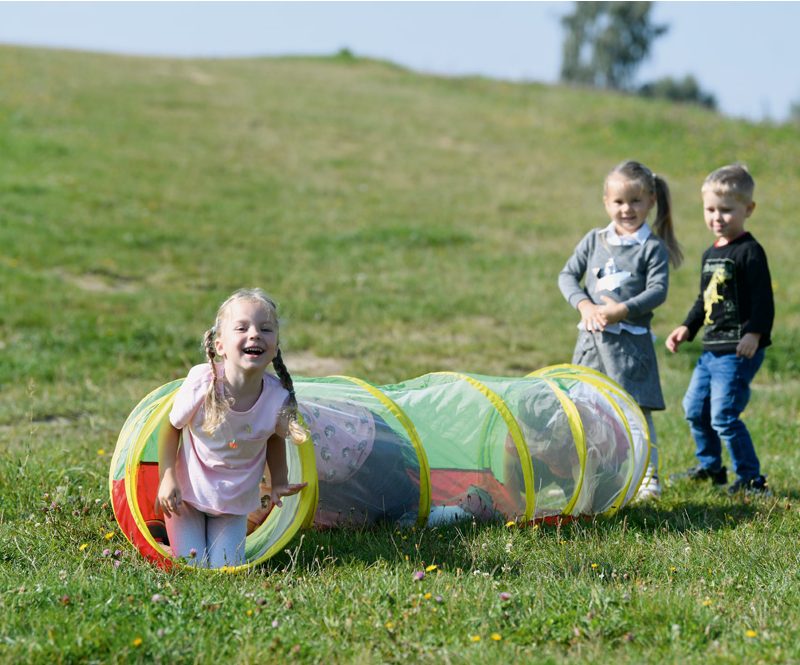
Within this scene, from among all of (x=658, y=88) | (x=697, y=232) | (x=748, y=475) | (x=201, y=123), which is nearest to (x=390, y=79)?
(x=201, y=123)

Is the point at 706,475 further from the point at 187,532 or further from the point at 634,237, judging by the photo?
the point at 187,532

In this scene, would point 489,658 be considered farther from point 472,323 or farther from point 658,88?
point 658,88

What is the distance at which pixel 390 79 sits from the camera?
32.4m

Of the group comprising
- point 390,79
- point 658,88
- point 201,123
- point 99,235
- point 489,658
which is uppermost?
point 658,88

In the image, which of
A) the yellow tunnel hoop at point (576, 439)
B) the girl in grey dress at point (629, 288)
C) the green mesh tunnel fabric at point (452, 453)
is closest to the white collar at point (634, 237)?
the girl in grey dress at point (629, 288)

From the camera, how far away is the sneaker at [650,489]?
18.5 feet

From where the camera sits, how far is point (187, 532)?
4566 mm

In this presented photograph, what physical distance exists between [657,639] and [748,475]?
102 inches

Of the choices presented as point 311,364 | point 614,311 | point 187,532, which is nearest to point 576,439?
point 614,311

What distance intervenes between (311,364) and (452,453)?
372cm

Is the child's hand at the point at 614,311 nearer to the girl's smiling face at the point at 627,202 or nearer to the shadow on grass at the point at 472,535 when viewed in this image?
the girl's smiling face at the point at 627,202

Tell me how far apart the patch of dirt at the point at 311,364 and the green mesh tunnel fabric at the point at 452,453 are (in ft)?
10.5

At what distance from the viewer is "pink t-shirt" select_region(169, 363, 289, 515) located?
446 centimetres

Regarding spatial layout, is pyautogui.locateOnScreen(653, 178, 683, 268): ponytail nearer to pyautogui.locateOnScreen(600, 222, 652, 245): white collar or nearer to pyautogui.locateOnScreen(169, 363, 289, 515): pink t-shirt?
pyautogui.locateOnScreen(600, 222, 652, 245): white collar
